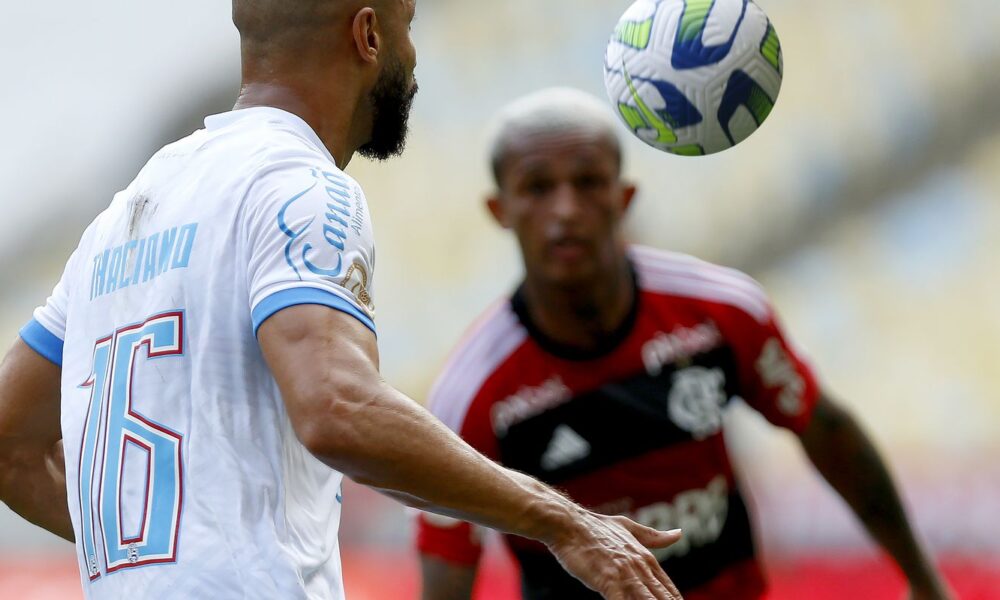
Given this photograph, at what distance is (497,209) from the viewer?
173 inches

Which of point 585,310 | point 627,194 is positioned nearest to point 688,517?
point 585,310

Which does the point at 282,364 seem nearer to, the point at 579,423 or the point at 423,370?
the point at 579,423

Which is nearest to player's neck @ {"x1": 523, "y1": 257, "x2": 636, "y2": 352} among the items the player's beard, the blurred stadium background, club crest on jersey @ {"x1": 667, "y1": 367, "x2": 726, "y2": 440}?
club crest on jersey @ {"x1": 667, "y1": 367, "x2": 726, "y2": 440}

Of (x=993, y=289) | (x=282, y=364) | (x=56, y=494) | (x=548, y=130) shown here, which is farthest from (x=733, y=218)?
(x=282, y=364)

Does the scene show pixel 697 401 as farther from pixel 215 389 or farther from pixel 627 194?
pixel 215 389

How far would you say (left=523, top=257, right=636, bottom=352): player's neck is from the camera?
4.11 m

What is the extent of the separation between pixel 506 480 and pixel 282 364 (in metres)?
0.38

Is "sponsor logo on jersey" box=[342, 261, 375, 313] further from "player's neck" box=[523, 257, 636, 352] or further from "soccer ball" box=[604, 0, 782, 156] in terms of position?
"player's neck" box=[523, 257, 636, 352]

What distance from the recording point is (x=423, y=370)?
8328 millimetres

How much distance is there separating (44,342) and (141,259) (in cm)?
45

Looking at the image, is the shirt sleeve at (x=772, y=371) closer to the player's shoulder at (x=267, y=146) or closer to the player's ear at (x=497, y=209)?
the player's ear at (x=497, y=209)

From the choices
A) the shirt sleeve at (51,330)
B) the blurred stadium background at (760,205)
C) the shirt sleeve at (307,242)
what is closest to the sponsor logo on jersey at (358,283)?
the shirt sleeve at (307,242)

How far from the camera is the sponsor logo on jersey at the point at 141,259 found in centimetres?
239

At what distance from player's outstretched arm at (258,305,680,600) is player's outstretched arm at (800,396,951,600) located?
208cm
